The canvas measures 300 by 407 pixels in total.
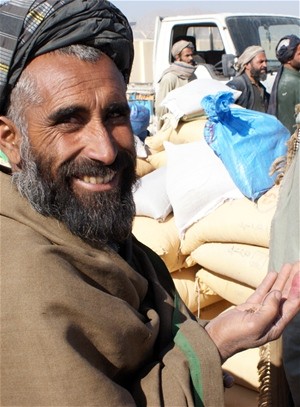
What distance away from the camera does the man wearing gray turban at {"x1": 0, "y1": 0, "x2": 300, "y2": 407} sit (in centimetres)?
134

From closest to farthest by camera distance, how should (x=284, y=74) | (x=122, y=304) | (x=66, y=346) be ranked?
(x=66, y=346) → (x=122, y=304) → (x=284, y=74)

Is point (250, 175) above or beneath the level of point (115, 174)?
beneath

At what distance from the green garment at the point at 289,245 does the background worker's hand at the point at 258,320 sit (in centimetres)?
62

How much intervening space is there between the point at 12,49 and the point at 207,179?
83.0 inches

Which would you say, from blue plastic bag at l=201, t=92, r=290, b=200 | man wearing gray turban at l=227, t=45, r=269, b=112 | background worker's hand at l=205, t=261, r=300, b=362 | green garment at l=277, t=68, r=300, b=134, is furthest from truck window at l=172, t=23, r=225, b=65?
background worker's hand at l=205, t=261, r=300, b=362

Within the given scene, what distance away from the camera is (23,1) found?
5.39ft

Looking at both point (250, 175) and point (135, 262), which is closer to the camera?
point (135, 262)

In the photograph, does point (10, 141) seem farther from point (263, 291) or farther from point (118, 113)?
point (263, 291)

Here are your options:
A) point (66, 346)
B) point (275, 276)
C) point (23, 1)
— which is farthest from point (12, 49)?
point (275, 276)

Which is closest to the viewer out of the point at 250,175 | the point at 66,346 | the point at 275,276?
the point at 66,346

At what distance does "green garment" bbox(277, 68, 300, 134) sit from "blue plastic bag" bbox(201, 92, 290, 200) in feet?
7.95

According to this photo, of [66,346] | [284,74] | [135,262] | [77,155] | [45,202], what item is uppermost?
[77,155]

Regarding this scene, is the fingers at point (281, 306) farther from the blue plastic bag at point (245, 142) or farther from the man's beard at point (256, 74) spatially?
the man's beard at point (256, 74)

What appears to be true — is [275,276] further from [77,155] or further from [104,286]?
[77,155]
